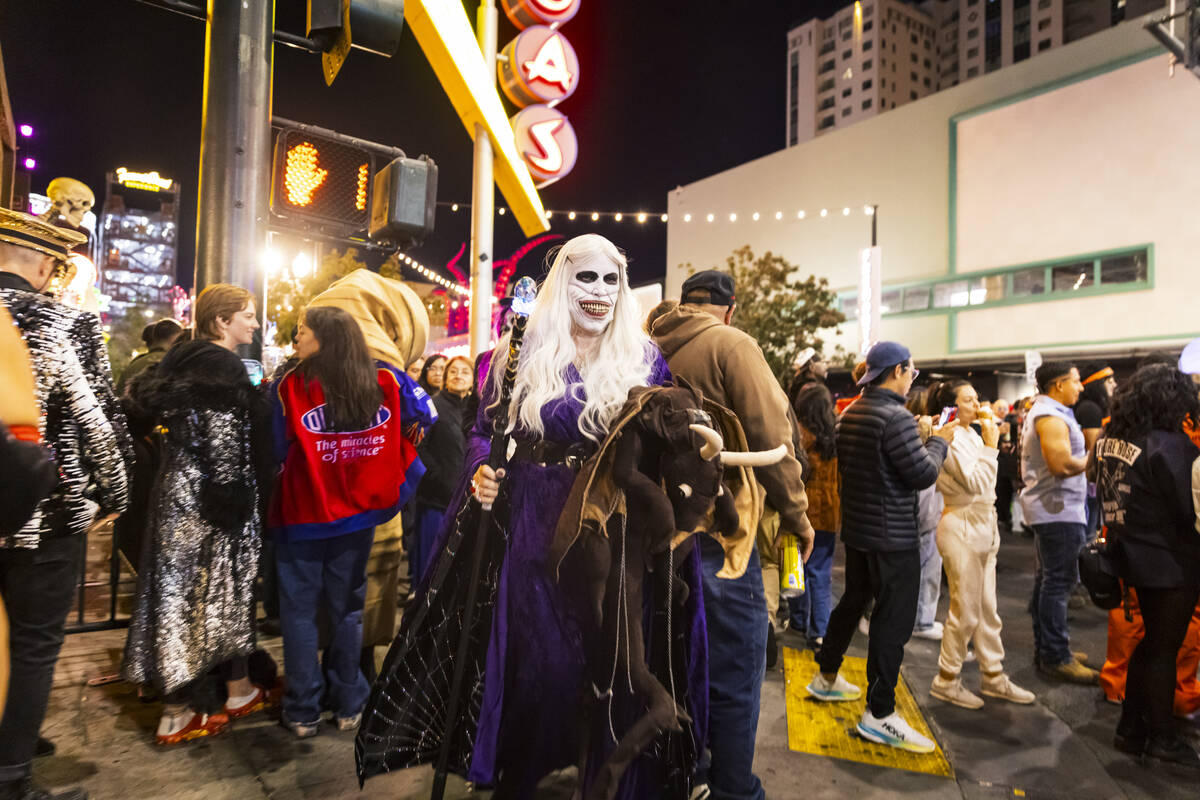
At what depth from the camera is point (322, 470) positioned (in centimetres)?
343

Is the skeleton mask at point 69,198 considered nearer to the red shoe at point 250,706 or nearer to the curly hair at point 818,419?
the red shoe at point 250,706

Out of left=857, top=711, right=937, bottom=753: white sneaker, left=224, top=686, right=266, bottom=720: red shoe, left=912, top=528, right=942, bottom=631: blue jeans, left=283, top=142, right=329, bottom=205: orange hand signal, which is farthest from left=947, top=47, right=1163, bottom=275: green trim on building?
left=224, top=686, right=266, bottom=720: red shoe

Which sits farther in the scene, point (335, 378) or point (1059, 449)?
point (1059, 449)

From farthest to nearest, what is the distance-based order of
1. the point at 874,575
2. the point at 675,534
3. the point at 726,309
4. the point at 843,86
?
the point at 843,86, the point at 874,575, the point at 726,309, the point at 675,534

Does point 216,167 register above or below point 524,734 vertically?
above

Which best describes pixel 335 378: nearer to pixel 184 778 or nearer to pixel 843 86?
pixel 184 778

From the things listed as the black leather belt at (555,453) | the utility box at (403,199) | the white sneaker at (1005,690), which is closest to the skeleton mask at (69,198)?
the utility box at (403,199)

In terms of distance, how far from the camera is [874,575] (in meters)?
3.76

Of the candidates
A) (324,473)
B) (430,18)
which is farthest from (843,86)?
(324,473)

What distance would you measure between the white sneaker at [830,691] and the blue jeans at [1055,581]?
161cm

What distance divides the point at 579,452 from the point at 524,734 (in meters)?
0.98

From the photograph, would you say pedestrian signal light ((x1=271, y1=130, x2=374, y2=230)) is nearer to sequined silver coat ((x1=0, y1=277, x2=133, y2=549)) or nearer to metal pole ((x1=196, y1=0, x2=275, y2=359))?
metal pole ((x1=196, y1=0, x2=275, y2=359))

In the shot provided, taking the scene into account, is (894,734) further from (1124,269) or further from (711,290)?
(1124,269)

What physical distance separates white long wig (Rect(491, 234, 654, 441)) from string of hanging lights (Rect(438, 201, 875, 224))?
1287 cm
